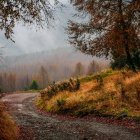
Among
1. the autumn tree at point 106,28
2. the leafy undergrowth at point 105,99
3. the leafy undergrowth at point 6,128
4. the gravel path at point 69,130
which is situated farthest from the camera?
the autumn tree at point 106,28

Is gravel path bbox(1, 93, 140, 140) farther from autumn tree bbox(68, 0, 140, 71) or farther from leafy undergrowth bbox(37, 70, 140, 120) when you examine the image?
autumn tree bbox(68, 0, 140, 71)

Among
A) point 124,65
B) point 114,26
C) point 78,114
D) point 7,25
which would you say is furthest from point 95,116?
point 124,65

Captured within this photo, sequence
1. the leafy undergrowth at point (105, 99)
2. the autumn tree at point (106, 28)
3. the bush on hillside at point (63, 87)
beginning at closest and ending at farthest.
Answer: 1. the leafy undergrowth at point (105, 99)
2. the autumn tree at point (106, 28)
3. the bush on hillside at point (63, 87)

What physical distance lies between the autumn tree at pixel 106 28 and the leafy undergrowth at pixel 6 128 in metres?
10.4

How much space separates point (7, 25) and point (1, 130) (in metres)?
3.44

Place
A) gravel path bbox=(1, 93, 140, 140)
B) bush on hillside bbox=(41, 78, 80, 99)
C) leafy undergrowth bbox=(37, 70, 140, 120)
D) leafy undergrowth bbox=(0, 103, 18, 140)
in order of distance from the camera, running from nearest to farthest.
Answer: leafy undergrowth bbox=(0, 103, 18, 140)
gravel path bbox=(1, 93, 140, 140)
leafy undergrowth bbox=(37, 70, 140, 120)
bush on hillside bbox=(41, 78, 80, 99)

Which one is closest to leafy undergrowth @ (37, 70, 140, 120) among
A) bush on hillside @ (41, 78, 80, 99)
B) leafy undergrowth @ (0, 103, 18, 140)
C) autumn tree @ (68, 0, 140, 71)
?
A: bush on hillside @ (41, 78, 80, 99)

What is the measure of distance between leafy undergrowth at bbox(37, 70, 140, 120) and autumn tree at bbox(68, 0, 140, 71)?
1922 mm

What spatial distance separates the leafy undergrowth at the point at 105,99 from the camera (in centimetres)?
2102

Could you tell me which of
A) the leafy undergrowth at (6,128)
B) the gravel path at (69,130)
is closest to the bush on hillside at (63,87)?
the gravel path at (69,130)

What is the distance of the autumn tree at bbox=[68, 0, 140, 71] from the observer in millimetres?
23750

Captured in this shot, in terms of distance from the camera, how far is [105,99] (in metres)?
22.7

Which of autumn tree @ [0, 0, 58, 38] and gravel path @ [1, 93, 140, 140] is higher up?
autumn tree @ [0, 0, 58, 38]

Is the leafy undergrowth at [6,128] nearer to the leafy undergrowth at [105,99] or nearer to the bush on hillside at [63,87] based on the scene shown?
the leafy undergrowth at [105,99]
